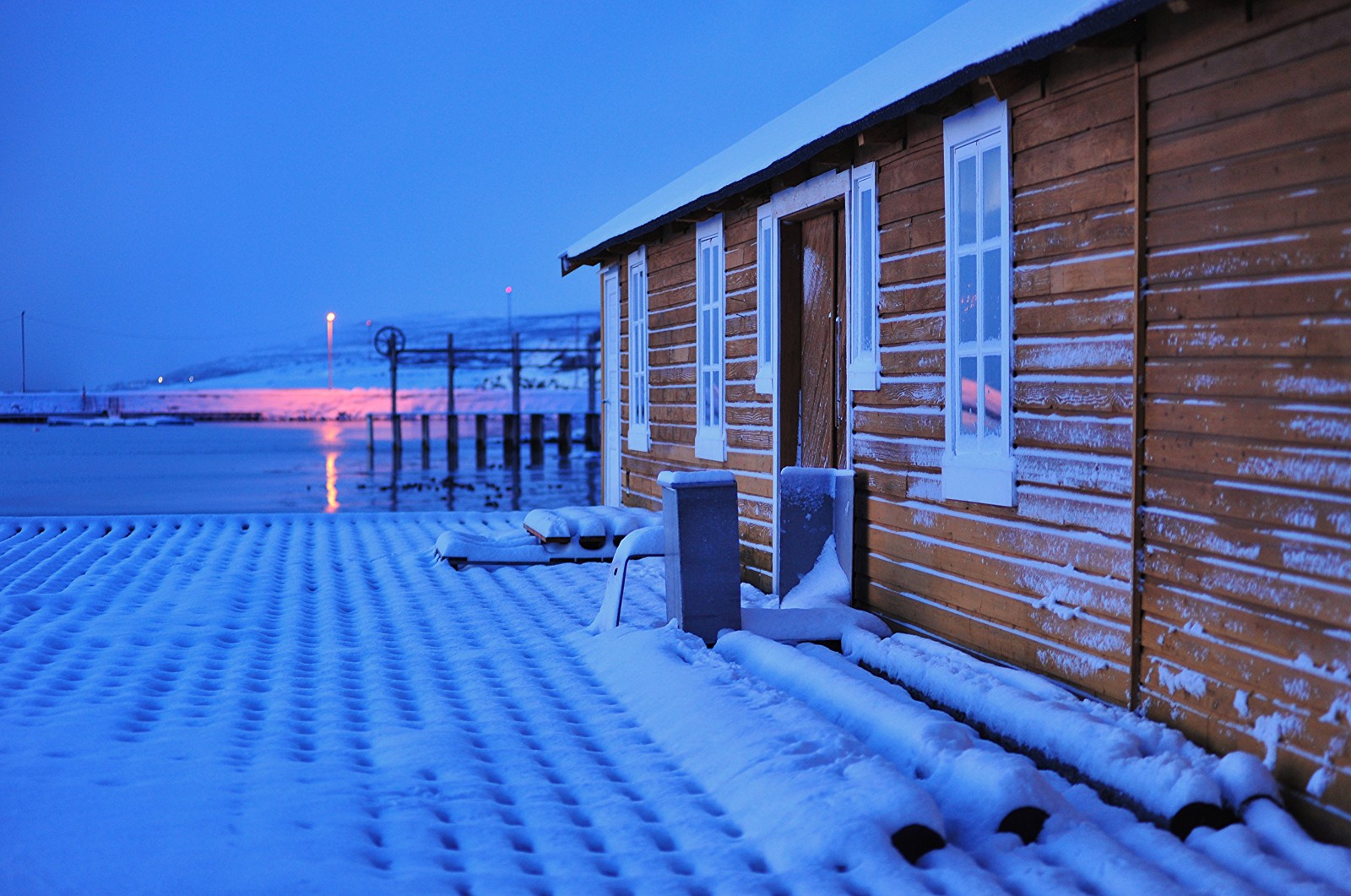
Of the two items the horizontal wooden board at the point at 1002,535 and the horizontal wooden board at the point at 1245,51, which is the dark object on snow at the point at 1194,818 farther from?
the horizontal wooden board at the point at 1245,51

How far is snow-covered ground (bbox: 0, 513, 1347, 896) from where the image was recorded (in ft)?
10.6

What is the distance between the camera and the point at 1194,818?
3533 mm

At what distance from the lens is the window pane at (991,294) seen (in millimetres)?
5453

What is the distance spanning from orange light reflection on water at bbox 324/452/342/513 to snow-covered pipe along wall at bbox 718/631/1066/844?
41.7 feet

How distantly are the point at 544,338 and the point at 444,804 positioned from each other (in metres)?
136

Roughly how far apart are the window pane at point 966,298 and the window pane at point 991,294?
10 centimetres

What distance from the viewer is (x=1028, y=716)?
4.29 metres

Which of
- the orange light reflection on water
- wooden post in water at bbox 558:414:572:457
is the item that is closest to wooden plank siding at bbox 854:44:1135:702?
the orange light reflection on water

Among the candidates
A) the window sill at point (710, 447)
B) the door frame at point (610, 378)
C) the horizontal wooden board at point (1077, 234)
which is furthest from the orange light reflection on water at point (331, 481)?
the horizontal wooden board at point (1077, 234)

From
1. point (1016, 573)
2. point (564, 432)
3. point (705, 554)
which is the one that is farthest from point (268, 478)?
point (1016, 573)

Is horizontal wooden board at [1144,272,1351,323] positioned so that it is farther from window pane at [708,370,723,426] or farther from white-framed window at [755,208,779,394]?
window pane at [708,370,723,426]

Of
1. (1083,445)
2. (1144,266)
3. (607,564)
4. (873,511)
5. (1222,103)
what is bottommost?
(607,564)

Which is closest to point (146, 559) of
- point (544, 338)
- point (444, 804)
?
point (444, 804)

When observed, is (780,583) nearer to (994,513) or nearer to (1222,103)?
(994,513)
